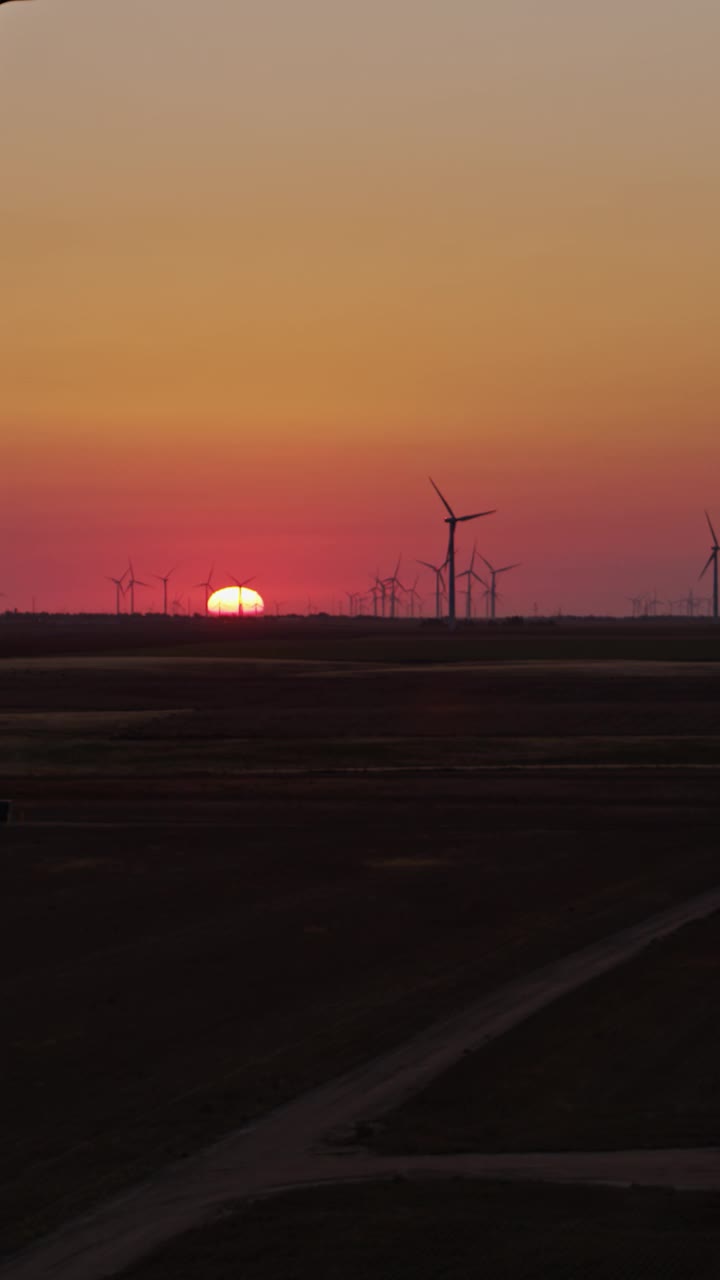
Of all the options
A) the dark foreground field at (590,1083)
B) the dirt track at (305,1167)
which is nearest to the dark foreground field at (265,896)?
the dirt track at (305,1167)

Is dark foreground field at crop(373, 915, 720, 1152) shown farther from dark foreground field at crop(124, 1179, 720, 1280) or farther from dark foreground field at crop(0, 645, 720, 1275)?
dark foreground field at crop(0, 645, 720, 1275)

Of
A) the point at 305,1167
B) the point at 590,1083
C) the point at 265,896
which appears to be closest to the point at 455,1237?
the point at 305,1167

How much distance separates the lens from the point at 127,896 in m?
21.1

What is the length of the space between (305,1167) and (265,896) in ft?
36.6

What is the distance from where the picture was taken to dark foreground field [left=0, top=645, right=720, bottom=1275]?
39.0 feet

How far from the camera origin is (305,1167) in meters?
10.1

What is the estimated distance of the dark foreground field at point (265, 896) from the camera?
11.9 meters

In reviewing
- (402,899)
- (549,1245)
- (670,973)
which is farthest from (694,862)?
(549,1245)

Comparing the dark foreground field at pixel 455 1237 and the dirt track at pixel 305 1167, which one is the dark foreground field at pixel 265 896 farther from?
the dark foreground field at pixel 455 1237

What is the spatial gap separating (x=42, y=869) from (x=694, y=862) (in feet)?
33.5

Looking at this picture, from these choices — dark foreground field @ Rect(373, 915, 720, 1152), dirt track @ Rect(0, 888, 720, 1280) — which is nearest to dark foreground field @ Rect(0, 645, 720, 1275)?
dirt track @ Rect(0, 888, 720, 1280)

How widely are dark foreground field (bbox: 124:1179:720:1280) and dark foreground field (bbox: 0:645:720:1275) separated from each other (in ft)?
3.83

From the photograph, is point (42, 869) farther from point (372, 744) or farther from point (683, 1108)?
point (372, 744)

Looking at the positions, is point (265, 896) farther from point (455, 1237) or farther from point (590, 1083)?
point (455, 1237)
